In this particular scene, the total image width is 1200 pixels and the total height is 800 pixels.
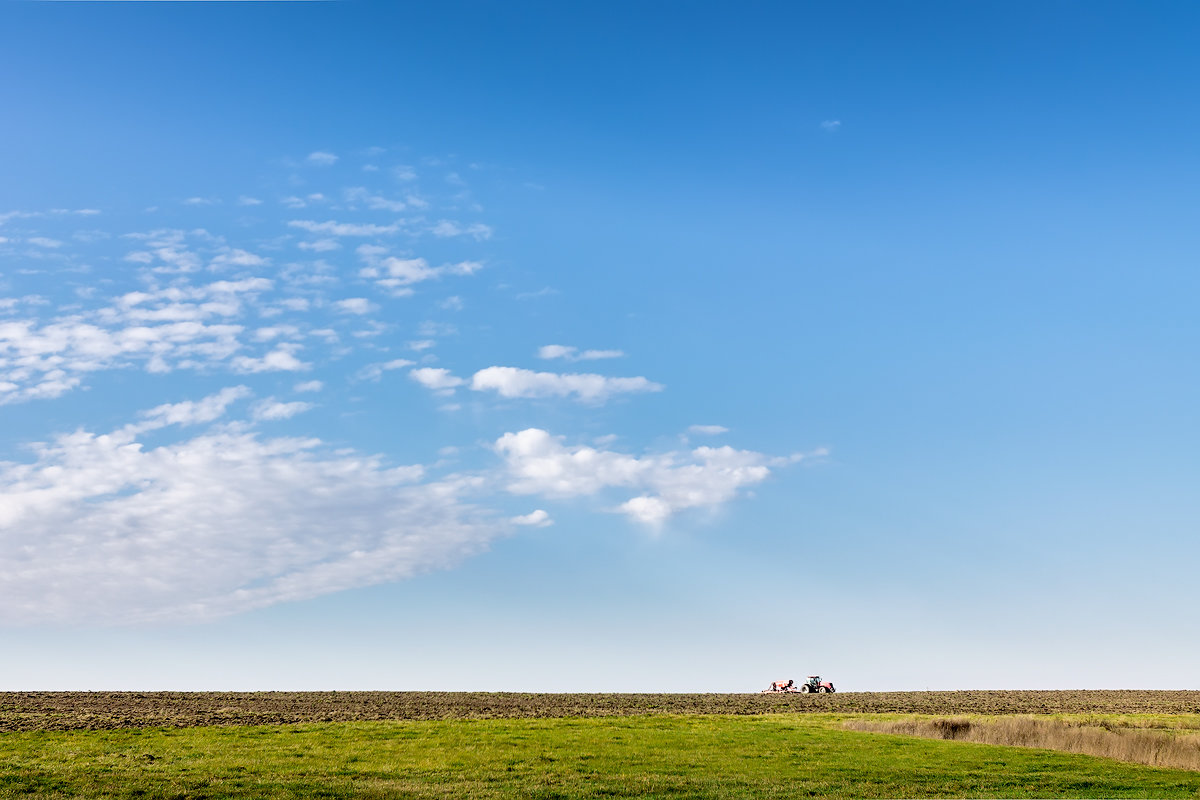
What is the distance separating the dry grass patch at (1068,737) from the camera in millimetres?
38688

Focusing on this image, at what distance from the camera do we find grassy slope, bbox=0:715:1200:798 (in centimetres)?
3056

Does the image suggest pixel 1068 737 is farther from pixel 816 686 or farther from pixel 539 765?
pixel 816 686

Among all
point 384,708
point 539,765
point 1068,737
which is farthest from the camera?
point 384,708

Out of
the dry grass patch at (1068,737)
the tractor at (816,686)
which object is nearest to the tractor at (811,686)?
the tractor at (816,686)

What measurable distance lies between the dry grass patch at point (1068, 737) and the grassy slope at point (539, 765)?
2.53 m

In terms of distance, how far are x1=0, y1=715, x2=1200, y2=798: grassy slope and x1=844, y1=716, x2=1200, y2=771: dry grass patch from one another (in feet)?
8.31

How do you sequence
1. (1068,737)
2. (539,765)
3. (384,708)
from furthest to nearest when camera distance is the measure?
(384,708)
(1068,737)
(539,765)

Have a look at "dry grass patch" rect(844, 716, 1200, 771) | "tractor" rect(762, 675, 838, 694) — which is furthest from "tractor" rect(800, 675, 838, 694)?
"dry grass patch" rect(844, 716, 1200, 771)

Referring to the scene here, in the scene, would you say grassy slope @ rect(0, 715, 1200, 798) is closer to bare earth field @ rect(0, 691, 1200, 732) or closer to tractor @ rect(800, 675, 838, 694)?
bare earth field @ rect(0, 691, 1200, 732)

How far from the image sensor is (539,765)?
3716 centimetres

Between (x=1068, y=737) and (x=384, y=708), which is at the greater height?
(x=1068, y=737)

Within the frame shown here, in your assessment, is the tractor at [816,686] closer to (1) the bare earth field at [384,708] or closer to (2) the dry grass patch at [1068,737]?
(1) the bare earth field at [384,708]

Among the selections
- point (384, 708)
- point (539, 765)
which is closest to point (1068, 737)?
point (539, 765)

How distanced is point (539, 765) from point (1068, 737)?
27.0 meters
